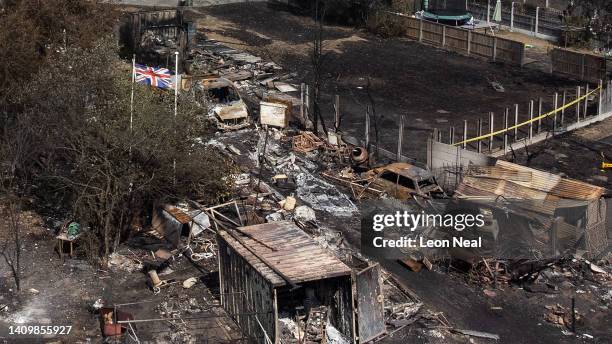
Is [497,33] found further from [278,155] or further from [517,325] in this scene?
[517,325]

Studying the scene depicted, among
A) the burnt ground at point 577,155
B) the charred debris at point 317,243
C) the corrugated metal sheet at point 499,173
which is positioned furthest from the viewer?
the burnt ground at point 577,155

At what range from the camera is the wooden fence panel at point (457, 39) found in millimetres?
44531

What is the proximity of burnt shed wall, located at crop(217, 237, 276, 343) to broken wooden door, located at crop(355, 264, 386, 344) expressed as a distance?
1.93 metres

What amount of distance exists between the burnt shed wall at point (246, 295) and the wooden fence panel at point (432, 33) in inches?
1090

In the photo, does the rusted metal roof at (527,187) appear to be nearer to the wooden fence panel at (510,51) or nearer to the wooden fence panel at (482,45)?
the wooden fence panel at (510,51)

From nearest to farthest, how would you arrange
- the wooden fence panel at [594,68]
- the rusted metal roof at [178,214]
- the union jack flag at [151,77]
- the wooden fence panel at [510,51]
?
the rusted metal roof at [178,214], the union jack flag at [151,77], the wooden fence panel at [594,68], the wooden fence panel at [510,51]

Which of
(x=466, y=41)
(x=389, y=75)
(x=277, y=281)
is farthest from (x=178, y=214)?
(x=466, y=41)

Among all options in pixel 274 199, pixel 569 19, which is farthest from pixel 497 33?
pixel 274 199

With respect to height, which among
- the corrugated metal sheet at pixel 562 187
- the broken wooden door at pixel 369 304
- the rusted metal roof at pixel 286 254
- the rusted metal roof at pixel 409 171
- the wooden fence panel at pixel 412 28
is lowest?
the broken wooden door at pixel 369 304

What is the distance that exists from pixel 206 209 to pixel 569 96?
61.7 ft

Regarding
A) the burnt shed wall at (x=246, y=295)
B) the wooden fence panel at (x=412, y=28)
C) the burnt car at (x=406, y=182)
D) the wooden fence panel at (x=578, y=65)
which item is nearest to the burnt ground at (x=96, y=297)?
the burnt shed wall at (x=246, y=295)

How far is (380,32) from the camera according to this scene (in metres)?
47.9

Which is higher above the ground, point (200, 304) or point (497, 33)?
point (497, 33)

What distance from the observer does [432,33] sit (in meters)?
46.4
